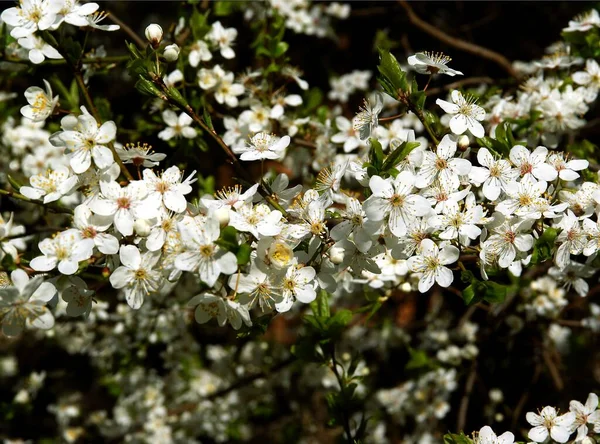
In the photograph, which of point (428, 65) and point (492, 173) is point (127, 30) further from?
point (492, 173)

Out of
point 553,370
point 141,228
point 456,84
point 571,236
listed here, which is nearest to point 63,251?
point 141,228

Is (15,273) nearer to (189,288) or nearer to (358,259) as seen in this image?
(358,259)

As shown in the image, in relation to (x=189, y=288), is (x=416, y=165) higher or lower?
higher

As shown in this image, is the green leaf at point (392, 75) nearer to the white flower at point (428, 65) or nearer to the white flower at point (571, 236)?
the white flower at point (428, 65)

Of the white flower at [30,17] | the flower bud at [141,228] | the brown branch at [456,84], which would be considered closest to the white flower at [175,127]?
the white flower at [30,17]

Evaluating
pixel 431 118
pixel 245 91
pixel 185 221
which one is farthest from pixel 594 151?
pixel 185 221

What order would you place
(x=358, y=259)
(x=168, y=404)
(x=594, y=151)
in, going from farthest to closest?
1. (x=168, y=404)
2. (x=594, y=151)
3. (x=358, y=259)

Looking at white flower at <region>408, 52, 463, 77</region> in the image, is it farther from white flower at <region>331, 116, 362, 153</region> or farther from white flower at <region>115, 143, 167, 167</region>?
white flower at <region>115, 143, 167, 167</region>
